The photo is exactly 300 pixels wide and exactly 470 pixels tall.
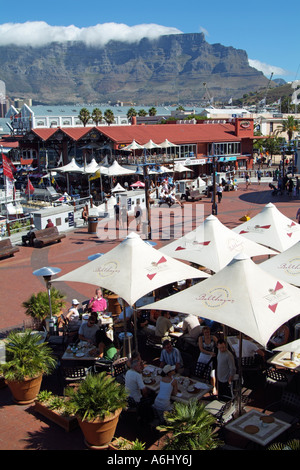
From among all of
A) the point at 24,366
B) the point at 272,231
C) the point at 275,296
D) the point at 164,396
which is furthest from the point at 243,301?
the point at 272,231

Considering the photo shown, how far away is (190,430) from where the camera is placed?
19.2 feet

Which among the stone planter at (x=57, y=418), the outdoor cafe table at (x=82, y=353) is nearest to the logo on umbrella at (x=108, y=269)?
the outdoor cafe table at (x=82, y=353)

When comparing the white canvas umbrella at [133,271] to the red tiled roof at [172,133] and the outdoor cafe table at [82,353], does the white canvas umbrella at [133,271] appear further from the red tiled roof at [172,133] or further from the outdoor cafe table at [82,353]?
the red tiled roof at [172,133]

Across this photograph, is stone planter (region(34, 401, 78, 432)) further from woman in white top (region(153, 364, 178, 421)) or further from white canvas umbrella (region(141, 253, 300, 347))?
white canvas umbrella (region(141, 253, 300, 347))

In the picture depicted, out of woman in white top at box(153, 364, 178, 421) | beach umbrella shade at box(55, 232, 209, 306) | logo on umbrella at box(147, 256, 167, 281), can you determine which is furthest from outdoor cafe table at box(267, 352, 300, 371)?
logo on umbrella at box(147, 256, 167, 281)

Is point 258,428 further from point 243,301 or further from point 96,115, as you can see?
point 96,115

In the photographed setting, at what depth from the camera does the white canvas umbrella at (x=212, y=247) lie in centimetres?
1148

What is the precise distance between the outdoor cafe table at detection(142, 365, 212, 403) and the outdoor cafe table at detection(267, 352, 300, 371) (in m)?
1.27

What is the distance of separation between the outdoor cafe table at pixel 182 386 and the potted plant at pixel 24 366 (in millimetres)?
1701

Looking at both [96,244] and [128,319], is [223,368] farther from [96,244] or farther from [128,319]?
[96,244]

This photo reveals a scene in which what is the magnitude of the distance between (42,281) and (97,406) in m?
9.81

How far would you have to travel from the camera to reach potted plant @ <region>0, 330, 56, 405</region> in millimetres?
8125
